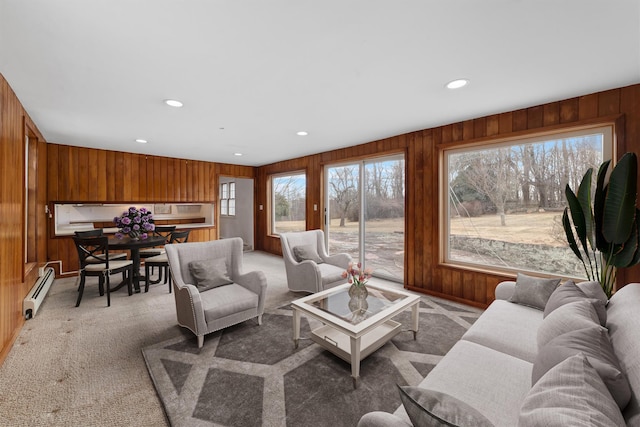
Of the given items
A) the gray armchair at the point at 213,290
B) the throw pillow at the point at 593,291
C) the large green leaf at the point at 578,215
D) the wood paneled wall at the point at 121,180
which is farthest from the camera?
the wood paneled wall at the point at 121,180

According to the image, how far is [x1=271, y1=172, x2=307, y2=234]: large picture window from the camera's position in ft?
19.6

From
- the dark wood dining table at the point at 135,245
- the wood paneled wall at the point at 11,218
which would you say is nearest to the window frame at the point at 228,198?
the dark wood dining table at the point at 135,245

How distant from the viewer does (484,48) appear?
5.99 ft

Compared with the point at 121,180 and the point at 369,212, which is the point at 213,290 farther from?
the point at 121,180

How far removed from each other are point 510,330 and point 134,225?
15.1 feet

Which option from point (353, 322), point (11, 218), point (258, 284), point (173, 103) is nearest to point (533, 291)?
point (353, 322)

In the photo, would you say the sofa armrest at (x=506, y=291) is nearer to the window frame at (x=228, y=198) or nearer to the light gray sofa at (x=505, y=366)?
the light gray sofa at (x=505, y=366)

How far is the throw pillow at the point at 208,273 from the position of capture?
2681 mm

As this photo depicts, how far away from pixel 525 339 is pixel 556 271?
1.81 m

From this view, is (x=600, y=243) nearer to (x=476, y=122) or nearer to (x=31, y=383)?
(x=476, y=122)

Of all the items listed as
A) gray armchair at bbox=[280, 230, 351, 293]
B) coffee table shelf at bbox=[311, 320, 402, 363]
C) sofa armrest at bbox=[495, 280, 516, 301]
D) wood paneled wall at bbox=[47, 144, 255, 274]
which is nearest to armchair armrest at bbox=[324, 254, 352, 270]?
gray armchair at bbox=[280, 230, 351, 293]

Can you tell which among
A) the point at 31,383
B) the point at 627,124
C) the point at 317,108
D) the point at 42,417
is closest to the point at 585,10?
the point at 627,124

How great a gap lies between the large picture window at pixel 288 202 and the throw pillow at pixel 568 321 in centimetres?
470

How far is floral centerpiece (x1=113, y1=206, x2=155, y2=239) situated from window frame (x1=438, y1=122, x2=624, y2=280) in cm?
432
